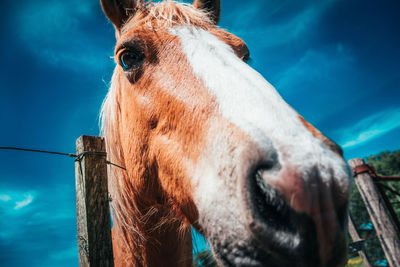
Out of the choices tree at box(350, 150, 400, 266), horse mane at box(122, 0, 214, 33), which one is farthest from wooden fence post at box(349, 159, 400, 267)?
tree at box(350, 150, 400, 266)

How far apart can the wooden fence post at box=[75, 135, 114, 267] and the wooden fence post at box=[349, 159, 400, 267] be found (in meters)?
4.59

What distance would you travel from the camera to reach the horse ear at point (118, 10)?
242cm

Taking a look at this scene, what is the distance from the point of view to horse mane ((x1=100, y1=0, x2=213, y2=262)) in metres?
A: 2.18

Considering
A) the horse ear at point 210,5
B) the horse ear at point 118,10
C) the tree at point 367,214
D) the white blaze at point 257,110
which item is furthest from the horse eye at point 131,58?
the tree at point 367,214

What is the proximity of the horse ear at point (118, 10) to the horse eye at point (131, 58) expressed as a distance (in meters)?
0.63

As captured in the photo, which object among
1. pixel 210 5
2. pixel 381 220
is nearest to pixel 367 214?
pixel 381 220

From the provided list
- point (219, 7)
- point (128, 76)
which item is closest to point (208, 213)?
point (128, 76)

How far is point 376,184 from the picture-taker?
4395 mm

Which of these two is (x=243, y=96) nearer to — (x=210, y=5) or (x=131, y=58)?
(x=131, y=58)

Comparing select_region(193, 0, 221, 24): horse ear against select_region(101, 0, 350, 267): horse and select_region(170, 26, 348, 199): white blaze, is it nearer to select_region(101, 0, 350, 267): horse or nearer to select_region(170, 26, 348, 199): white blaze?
select_region(101, 0, 350, 267): horse

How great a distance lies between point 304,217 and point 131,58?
71.0 inches

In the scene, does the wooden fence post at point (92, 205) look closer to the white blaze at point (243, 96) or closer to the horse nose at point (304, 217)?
the white blaze at point (243, 96)

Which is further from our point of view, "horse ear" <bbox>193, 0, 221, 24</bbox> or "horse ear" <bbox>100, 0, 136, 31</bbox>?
"horse ear" <bbox>193, 0, 221, 24</bbox>

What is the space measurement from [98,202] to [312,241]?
56.0 inches
